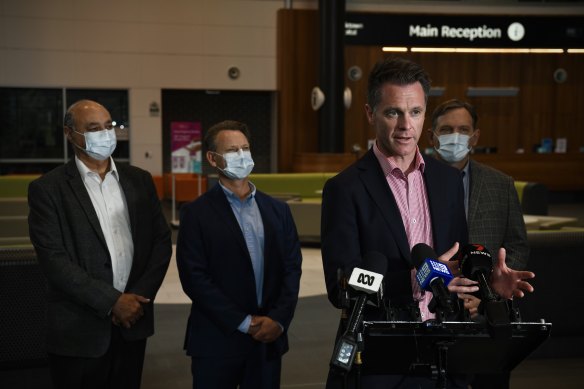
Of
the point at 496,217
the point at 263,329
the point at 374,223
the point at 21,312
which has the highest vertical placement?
the point at 374,223

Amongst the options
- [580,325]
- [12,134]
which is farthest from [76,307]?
[12,134]

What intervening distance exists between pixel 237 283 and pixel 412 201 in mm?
1234

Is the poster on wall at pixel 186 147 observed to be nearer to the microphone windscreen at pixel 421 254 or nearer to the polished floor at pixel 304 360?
the polished floor at pixel 304 360

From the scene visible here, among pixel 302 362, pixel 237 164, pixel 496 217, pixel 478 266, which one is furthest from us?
Result: pixel 302 362

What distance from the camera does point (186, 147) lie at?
16.7 meters

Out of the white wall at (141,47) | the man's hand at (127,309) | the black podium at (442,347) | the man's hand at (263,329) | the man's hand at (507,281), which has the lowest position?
the man's hand at (263,329)

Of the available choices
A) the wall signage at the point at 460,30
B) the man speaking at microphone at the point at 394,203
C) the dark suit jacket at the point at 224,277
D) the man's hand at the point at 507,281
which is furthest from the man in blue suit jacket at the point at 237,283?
the wall signage at the point at 460,30

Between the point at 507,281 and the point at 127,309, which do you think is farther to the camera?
the point at 127,309

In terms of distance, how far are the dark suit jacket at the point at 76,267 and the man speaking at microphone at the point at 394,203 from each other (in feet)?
4.38

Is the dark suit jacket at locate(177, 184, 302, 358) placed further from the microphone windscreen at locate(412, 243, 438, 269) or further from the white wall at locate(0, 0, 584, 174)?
the white wall at locate(0, 0, 584, 174)

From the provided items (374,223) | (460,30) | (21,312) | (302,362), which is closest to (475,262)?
(374,223)

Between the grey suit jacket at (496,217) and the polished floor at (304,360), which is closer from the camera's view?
the grey suit jacket at (496,217)

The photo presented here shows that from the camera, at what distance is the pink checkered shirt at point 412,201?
2059mm

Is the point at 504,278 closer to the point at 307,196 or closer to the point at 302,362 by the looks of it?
the point at 302,362
